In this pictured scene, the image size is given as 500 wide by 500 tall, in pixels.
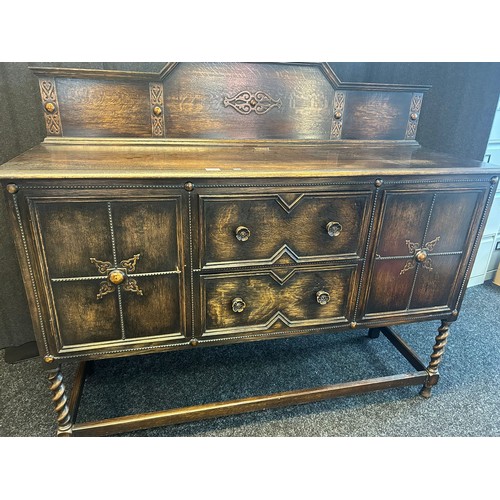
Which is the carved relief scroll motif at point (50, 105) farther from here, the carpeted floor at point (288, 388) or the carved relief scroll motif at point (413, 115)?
the carved relief scroll motif at point (413, 115)

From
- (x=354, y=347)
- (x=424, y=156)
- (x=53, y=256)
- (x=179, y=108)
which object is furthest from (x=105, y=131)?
(x=354, y=347)

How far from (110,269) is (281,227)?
0.56 m

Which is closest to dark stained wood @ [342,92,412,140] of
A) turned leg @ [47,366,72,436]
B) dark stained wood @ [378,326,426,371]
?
dark stained wood @ [378,326,426,371]

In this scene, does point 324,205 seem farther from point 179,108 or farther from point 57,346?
point 57,346

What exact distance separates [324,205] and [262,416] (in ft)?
3.09

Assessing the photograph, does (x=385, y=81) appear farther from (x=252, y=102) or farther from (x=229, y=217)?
(x=229, y=217)

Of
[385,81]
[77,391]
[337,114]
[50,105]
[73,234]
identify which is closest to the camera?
[73,234]

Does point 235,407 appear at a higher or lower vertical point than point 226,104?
lower

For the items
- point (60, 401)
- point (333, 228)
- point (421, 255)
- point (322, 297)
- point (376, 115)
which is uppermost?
point (376, 115)

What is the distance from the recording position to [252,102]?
5.08 ft

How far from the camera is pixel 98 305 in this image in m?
1.17

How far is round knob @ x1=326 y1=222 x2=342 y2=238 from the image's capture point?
48.9 inches

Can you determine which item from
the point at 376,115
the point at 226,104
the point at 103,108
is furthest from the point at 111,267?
the point at 376,115

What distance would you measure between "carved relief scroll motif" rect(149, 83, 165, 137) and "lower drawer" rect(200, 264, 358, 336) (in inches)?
26.1
